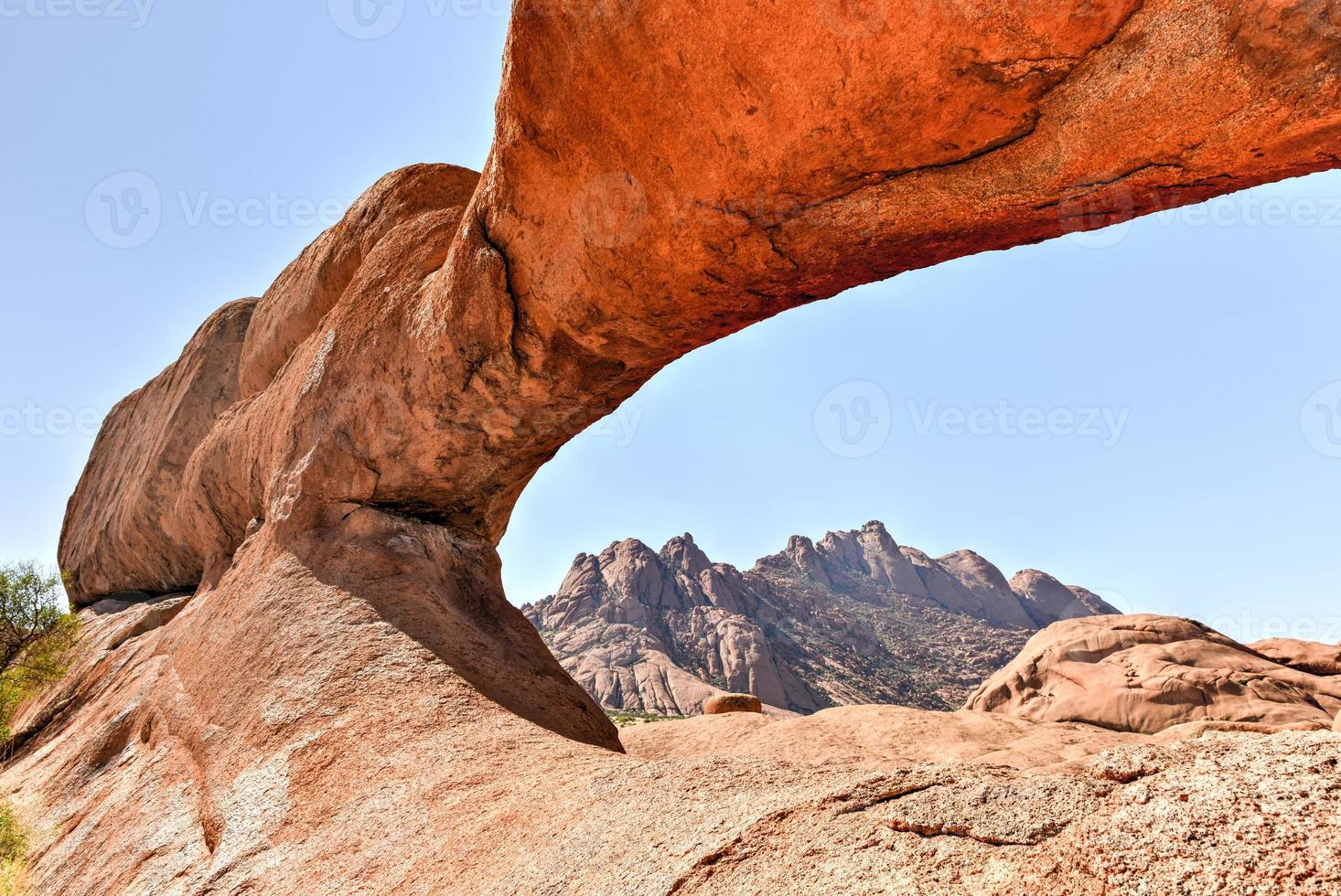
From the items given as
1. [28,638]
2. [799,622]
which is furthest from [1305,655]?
[799,622]

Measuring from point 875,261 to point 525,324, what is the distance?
13.1ft

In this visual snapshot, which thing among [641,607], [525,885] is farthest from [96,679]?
[641,607]

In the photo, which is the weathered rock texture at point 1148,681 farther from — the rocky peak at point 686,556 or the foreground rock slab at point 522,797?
the rocky peak at point 686,556

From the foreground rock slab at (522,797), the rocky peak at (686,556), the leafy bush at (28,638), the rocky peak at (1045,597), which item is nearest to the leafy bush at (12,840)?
the foreground rock slab at (522,797)

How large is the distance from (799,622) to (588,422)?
214 ft

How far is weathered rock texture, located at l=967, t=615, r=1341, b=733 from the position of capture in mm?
12586

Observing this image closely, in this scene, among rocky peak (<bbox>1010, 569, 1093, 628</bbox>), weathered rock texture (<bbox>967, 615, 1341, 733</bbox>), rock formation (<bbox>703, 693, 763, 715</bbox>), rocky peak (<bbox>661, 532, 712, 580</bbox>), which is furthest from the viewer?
rocky peak (<bbox>1010, 569, 1093, 628</bbox>)

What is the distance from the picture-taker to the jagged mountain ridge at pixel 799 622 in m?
52.8

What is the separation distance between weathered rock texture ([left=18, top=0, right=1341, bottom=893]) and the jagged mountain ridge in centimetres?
3639

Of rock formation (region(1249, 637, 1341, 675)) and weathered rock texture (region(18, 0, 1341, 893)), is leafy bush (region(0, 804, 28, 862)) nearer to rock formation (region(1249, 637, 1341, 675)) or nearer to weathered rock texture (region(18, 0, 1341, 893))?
weathered rock texture (region(18, 0, 1341, 893))

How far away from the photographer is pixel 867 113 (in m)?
4.70

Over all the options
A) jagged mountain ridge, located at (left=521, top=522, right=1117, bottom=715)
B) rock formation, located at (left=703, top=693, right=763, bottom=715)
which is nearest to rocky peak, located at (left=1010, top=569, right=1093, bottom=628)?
jagged mountain ridge, located at (left=521, top=522, right=1117, bottom=715)

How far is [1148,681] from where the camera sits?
44.7ft

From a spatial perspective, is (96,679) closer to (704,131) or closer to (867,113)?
(704,131)
